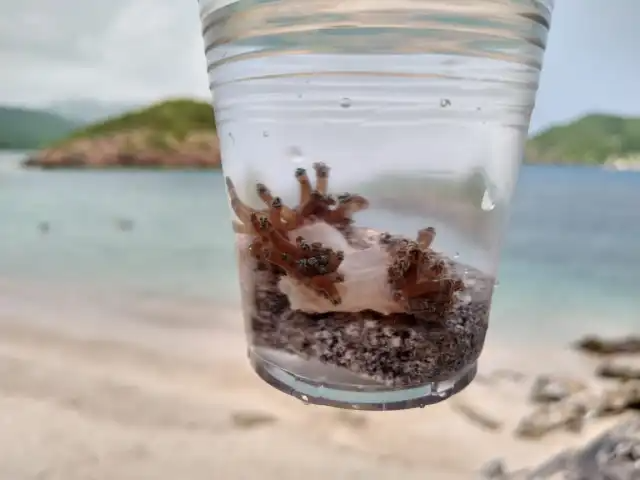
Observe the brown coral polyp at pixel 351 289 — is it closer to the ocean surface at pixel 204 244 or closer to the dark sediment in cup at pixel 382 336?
the dark sediment in cup at pixel 382 336

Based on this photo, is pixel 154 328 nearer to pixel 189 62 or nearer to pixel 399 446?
pixel 399 446

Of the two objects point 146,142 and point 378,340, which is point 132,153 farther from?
point 378,340

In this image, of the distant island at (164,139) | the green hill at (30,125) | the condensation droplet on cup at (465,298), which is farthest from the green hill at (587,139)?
the green hill at (30,125)

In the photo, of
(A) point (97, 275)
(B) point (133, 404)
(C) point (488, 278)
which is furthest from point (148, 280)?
(C) point (488, 278)

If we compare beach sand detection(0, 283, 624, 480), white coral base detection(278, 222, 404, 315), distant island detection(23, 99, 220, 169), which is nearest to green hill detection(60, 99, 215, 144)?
distant island detection(23, 99, 220, 169)

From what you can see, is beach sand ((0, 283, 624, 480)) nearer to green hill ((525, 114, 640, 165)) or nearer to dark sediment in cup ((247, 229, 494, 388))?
dark sediment in cup ((247, 229, 494, 388))

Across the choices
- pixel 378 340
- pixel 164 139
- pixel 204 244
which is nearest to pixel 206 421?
pixel 378 340
